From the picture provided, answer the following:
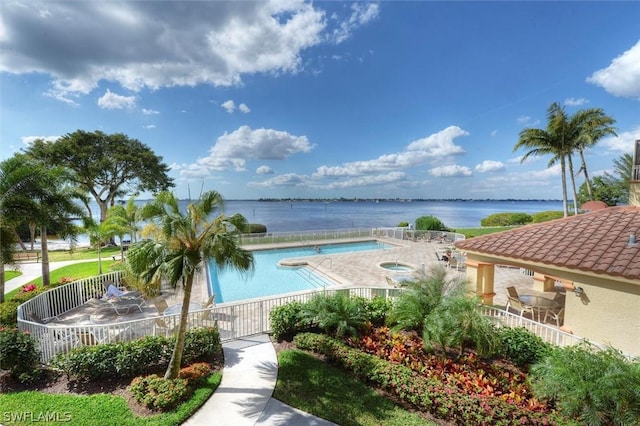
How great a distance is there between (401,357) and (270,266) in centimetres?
1284

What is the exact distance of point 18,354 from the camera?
6.15 meters

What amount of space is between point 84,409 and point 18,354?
7.48 ft

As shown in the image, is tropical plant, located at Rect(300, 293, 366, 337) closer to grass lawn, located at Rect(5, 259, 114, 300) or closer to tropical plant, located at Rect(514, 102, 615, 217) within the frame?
grass lawn, located at Rect(5, 259, 114, 300)

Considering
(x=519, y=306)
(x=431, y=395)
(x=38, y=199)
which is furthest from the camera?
(x=38, y=199)

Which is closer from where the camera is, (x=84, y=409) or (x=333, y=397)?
(x=84, y=409)

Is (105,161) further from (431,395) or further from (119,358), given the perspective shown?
(431,395)

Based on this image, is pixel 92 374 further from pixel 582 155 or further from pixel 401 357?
pixel 582 155

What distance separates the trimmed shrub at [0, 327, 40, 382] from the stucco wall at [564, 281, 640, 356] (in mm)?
13336

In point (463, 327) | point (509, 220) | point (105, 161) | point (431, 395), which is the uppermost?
point (105, 161)

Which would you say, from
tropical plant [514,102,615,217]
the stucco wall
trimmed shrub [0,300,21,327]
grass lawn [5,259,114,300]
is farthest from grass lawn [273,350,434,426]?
tropical plant [514,102,615,217]


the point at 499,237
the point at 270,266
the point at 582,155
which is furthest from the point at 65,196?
the point at 582,155

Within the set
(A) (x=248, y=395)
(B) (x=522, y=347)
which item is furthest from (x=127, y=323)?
(B) (x=522, y=347)

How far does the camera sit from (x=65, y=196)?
1170 cm

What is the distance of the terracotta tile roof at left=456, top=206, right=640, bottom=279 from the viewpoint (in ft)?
23.6
